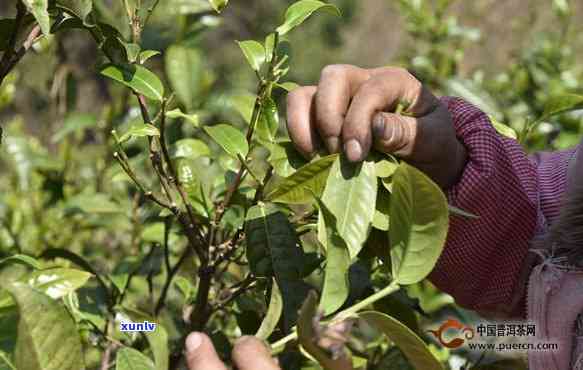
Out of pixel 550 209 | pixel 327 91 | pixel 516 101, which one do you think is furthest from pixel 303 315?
pixel 516 101

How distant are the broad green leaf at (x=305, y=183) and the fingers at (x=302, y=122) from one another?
0.06m

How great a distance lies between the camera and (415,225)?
2.37 ft

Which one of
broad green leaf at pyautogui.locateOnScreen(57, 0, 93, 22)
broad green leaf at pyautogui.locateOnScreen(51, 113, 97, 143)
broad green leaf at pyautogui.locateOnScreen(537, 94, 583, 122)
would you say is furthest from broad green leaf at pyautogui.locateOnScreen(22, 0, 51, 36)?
broad green leaf at pyautogui.locateOnScreen(51, 113, 97, 143)

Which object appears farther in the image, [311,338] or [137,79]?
[137,79]

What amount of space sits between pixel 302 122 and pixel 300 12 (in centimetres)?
14

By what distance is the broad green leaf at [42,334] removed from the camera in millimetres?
621

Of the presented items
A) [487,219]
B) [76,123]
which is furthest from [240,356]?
[76,123]

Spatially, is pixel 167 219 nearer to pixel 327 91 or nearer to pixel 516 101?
pixel 327 91

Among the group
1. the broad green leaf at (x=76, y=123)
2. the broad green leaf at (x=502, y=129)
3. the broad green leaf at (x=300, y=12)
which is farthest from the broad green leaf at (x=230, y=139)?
the broad green leaf at (x=76, y=123)

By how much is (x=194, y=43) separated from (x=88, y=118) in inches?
17.2

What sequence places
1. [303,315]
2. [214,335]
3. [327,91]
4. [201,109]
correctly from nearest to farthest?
[303,315] → [327,91] → [214,335] → [201,109]

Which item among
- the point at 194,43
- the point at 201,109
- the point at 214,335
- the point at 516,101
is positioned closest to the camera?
the point at 214,335

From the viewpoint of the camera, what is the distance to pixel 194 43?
1390 mm

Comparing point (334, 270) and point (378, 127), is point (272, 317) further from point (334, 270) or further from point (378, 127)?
point (378, 127)
